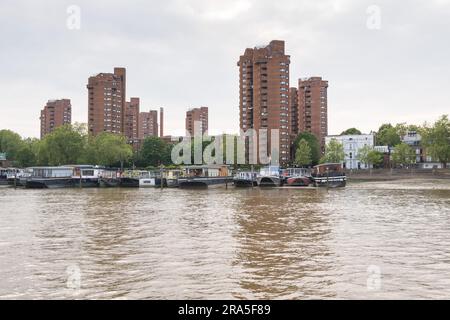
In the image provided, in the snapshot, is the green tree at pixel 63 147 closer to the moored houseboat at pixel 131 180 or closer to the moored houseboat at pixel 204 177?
the moored houseboat at pixel 131 180

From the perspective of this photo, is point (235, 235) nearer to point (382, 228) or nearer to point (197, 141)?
point (382, 228)

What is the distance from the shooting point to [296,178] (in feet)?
231

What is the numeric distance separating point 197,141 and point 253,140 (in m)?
15.7

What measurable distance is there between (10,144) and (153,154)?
4374 centimetres

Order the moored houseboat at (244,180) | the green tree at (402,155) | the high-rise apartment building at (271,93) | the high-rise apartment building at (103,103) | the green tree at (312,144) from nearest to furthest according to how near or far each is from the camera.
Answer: the moored houseboat at (244,180) < the green tree at (402,155) < the high-rise apartment building at (271,93) < the green tree at (312,144) < the high-rise apartment building at (103,103)

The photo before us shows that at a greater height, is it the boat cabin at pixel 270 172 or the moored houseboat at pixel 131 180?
the boat cabin at pixel 270 172

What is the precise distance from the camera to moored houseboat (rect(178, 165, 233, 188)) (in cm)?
7025

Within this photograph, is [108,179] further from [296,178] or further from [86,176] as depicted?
[296,178]

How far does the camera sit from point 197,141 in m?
130

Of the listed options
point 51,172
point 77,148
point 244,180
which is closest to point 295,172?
point 244,180

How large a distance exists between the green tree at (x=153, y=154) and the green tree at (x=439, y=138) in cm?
7121

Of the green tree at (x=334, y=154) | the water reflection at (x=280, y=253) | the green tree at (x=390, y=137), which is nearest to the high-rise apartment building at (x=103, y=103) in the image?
the green tree at (x=334, y=154)

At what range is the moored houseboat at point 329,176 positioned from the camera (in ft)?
224

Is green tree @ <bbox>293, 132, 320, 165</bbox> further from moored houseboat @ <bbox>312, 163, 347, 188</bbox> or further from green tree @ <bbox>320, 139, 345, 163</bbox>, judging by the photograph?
moored houseboat @ <bbox>312, 163, 347, 188</bbox>
